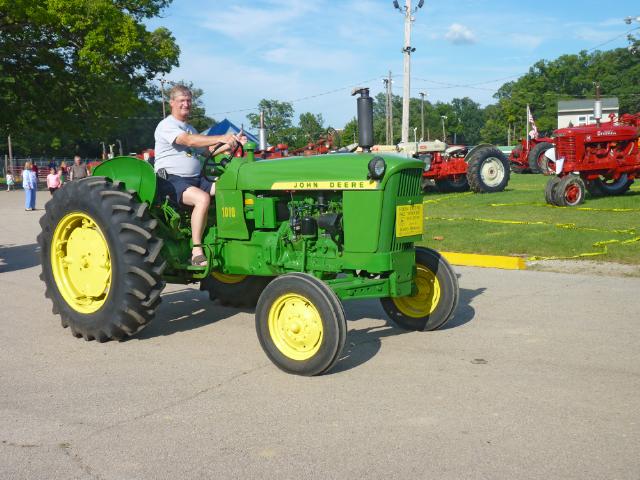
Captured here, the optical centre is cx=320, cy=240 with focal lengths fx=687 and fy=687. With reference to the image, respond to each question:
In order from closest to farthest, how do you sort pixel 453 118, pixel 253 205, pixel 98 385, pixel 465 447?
pixel 465 447 → pixel 98 385 → pixel 253 205 → pixel 453 118

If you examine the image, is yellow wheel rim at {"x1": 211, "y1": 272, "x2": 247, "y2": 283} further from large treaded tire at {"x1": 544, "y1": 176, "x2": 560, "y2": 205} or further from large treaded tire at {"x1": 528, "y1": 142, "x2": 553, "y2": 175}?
large treaded tire at {"x1": 528, "y1": 142, "x2": 553, "y2": 175}

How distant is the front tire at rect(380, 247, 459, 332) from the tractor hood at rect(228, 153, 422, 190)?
36.0 inches

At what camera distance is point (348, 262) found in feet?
17.3

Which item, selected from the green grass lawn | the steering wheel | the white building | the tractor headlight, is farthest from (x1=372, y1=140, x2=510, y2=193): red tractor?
the white building

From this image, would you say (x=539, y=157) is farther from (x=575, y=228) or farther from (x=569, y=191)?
(x=575, y=228)

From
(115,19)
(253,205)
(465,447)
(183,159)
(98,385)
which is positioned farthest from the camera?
(115,19)

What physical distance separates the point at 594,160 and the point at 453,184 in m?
5.81

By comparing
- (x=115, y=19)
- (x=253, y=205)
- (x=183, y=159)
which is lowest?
(x=253, y=205)

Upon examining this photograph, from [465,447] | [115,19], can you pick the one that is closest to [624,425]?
[465,447]

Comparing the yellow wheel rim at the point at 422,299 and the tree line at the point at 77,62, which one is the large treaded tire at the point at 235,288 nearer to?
the yellow wheel rim at the point at 422,299

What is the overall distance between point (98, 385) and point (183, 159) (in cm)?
225

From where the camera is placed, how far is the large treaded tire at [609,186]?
58.3 feet

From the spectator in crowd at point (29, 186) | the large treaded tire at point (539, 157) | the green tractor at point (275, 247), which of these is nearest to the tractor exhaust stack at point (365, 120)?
the green tractor at point (275, 247)

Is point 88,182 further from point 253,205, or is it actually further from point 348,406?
point 348,406
